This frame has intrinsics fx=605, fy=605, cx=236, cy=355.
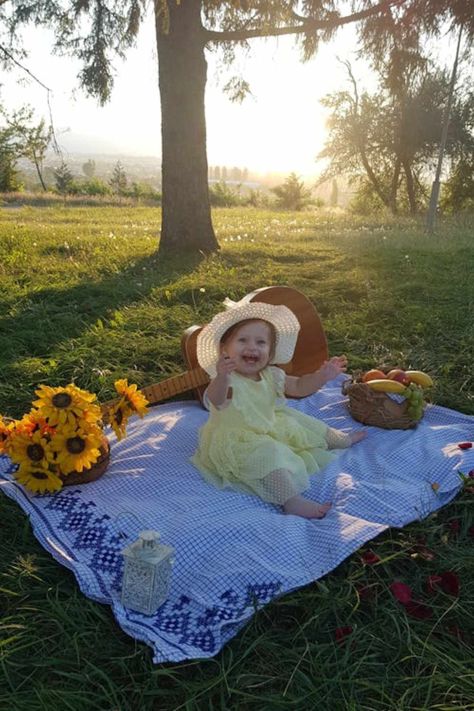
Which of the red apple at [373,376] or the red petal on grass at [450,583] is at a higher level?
the red apple at [373,376]

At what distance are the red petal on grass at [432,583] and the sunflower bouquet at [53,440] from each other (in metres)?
1.72

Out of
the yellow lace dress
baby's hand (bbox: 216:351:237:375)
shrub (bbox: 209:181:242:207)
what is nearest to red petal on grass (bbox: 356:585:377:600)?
the yellow lace dress

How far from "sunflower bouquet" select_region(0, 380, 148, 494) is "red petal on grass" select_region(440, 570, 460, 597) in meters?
1.78

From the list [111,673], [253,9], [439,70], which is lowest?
[111,673]

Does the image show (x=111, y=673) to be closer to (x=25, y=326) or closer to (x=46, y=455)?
(x=46, y=455)

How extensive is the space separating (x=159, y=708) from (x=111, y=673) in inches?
9.1

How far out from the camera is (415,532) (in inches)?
115

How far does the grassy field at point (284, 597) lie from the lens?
6.63 ft

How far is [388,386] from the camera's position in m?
4.09

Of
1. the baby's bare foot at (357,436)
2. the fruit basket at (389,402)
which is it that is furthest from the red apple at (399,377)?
the baby's bare foot at (357,436)

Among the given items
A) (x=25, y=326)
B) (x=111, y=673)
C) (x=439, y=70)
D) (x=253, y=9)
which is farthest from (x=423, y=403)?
(x=439, y=70)

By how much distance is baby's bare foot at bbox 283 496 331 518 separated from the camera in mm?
3026

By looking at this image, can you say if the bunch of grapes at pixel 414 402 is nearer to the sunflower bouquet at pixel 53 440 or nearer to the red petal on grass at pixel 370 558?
the red petal on grass at pixel 370 558

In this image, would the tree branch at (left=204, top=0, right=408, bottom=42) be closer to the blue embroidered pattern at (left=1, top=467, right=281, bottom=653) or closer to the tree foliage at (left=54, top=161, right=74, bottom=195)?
the blue embroidered pattern at (left=1, top=467, right=281, bottom=653)
